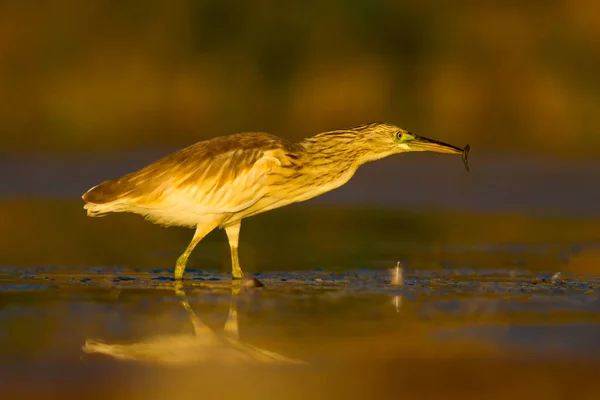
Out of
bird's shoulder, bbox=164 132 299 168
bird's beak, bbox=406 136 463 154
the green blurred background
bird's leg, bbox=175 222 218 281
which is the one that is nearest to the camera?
bird's leg, bbox=175 222 218 281

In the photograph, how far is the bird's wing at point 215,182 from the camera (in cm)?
1173

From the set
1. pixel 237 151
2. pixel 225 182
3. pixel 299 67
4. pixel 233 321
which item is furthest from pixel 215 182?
pixel 299 67

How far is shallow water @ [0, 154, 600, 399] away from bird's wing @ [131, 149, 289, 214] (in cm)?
59

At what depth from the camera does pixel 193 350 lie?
8.53m

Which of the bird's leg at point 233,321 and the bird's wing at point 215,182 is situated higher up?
the bird's wing at point 215,182

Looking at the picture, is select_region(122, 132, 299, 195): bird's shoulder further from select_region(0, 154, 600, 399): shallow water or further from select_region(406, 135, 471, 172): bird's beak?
select_region(406, 135, 471, 172): bird's beak

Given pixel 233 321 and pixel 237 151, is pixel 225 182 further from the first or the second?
pixel 233 321

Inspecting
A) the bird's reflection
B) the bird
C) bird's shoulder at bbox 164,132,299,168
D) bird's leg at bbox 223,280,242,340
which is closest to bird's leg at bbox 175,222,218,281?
the bird

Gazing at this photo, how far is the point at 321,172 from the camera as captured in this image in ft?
40.0

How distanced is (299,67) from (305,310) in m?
16.3

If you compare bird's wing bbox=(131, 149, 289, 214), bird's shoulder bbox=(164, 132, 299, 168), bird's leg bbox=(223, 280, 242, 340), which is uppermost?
bird's shoulder bbox=(164, 132, 299, 168)

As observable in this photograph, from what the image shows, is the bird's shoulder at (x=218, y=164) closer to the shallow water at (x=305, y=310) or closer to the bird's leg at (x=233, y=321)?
the shallow water at (x=305, y=310)

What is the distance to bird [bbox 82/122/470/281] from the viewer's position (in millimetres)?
11750

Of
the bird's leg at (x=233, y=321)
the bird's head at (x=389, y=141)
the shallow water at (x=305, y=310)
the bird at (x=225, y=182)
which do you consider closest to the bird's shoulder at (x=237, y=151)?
the bird at (x=225, y=182)
